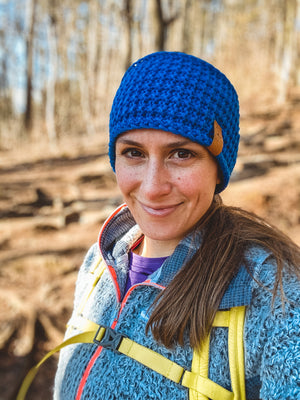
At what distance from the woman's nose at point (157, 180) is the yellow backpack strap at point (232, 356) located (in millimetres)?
459

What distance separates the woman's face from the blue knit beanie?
0.13 ft

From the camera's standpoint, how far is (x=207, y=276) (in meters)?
1.24

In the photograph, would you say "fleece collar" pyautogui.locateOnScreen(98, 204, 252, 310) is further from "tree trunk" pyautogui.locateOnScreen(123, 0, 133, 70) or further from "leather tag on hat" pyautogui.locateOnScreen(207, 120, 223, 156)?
"tree trunk" pyautogui.locateOnScreen(123, 0, 133, 70)

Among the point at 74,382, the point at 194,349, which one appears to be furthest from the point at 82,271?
the point at 194,349

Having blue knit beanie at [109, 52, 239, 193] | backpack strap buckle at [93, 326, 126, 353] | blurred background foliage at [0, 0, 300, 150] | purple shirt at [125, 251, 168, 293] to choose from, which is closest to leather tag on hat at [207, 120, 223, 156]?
blue knit beanie at [109, 52, 239, 193]

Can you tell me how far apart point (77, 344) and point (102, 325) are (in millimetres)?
178

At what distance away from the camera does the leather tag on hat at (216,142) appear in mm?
1301

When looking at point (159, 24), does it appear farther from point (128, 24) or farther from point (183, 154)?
point (183, 154)

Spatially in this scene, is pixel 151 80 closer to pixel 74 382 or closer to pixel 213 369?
pixel 213 369

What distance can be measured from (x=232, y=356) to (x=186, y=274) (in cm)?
31

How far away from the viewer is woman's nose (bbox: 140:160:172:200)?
127cm

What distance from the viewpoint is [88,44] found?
24750 mm

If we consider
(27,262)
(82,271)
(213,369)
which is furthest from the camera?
(27,262)

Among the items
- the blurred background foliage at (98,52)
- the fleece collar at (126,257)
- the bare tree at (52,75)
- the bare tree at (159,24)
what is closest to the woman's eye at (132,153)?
the fleece collar at (126,257)
